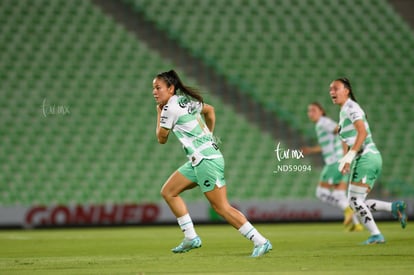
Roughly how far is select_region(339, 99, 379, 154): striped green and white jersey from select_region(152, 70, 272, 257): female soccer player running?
77.0 inches

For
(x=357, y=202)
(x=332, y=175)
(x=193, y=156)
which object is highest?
(x=193, y=156)

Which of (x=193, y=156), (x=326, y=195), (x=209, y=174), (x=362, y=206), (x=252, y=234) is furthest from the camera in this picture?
(x=326, y=195)

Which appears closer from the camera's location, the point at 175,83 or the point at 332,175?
the point at 175,83

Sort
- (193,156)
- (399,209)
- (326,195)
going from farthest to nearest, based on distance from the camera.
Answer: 1. (326,195)
2. (399,209)
3. (193,156)

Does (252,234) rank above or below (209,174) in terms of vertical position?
below

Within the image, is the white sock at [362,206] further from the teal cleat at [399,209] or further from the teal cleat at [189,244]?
the teal cleat at [189,244]

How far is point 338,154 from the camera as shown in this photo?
1536 centimetres

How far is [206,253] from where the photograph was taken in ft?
31.9

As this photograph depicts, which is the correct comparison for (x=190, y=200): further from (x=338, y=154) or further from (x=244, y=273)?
(x=244, y=273)

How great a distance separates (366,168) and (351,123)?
0.61m

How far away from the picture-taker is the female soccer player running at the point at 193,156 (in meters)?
8.87

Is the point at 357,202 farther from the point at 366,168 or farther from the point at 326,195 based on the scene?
the point at 326,195

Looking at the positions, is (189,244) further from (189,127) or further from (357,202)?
(357,202)

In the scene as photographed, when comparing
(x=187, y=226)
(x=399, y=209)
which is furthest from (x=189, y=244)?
(x=399, y=209)
